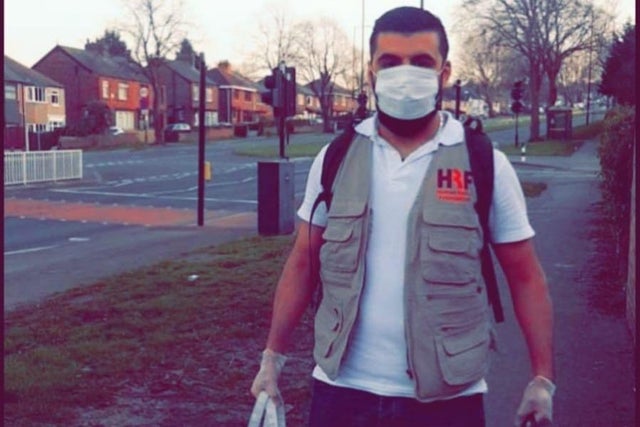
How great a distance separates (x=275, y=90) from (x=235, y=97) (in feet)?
331

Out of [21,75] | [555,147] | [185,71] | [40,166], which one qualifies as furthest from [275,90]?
[185,71]

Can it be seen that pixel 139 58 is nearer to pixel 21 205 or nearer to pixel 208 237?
pixel 21 205

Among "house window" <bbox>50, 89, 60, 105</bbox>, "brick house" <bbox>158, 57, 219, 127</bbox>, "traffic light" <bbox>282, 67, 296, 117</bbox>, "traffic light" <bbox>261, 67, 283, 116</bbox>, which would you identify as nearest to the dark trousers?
"traffic light" <bbox>261, 67, 283, 116</bbox>

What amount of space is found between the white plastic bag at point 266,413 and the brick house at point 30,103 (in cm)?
4722

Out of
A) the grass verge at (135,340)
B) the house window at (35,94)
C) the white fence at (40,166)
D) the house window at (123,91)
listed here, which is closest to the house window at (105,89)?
the house window at (123,91)

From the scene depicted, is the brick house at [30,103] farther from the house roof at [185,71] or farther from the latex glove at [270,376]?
the latex glove at [270,376]

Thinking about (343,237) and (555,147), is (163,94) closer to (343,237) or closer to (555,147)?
(555,147)

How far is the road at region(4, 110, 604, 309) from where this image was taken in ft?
42.8

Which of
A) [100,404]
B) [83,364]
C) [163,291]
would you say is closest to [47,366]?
[83,364]

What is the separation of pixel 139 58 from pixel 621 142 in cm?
6674

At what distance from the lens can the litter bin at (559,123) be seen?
62.1 m

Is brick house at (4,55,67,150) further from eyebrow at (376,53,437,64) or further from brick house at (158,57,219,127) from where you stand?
eyebrow at (376,53,437,64)

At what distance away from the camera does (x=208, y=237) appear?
1669 centimetres

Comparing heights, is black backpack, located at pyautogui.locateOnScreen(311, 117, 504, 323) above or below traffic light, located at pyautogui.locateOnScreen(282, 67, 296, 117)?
below
